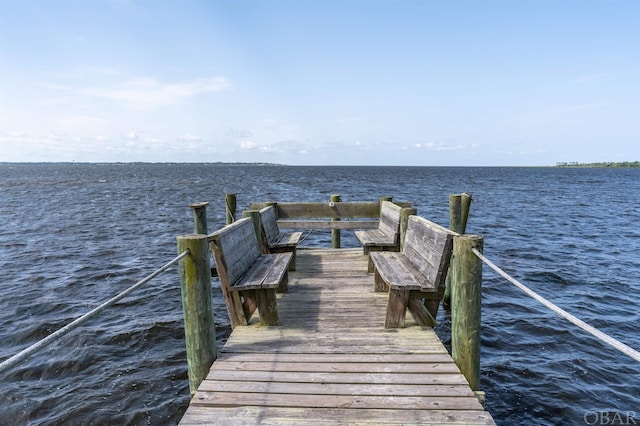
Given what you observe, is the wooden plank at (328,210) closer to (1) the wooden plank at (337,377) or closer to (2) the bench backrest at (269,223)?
(2) the bench backrest at (269,223)

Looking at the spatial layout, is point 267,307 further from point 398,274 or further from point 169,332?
point 169,332

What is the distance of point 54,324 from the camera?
8414 mm

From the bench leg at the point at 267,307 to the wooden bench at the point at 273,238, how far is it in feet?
7.07

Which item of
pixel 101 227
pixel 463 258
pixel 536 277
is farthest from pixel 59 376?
pixel 101 227

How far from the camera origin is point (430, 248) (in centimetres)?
509

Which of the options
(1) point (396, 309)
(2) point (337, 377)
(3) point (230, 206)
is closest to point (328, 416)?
(2) point (337, 377)

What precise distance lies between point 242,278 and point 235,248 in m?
0.40

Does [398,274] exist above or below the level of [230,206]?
below

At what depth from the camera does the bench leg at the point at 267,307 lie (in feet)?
16.4

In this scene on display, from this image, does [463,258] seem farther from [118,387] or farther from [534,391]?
[118,387]

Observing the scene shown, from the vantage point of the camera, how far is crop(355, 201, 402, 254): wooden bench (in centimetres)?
706

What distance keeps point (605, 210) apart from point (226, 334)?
3162 centimetres

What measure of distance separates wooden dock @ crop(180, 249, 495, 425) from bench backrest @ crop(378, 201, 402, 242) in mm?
1942

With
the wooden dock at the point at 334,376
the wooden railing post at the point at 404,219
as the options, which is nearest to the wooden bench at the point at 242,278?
the wooden dock at the point at 334,376
